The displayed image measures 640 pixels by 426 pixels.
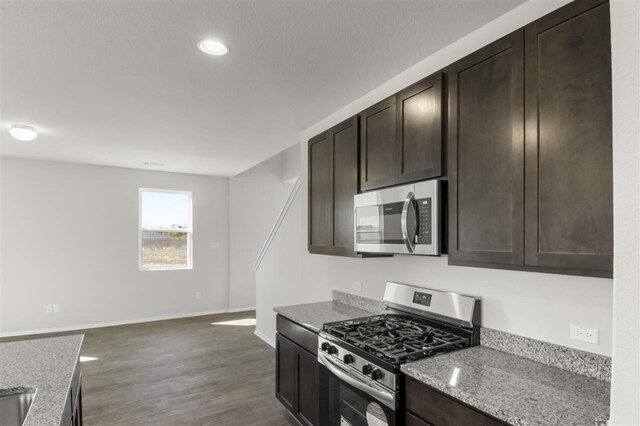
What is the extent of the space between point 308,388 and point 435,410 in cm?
123

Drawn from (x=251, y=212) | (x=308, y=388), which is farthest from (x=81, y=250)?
(x=308, y=388)

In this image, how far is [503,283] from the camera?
1.84 m

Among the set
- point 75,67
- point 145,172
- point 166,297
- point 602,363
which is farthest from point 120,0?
point 166,297

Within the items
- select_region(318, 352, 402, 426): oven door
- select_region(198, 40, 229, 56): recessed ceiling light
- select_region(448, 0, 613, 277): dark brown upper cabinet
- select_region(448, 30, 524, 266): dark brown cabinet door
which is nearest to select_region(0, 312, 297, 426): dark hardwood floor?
select_region(318, 352, 402, 426): oven door

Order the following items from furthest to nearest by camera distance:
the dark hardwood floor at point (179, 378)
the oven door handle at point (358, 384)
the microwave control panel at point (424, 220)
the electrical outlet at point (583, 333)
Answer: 1. the dark hardwood floor at point (179, 378)
2. the microwave control panel at point (424, 220)
3. the oven door handle at point (358, 384)
4. the electrical outlet at point (583, 333)

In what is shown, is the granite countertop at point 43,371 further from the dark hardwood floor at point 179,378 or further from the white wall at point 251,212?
the white wall at point 251,212

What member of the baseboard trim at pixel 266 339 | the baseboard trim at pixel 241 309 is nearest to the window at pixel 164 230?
the baseboard trim at pixel 241 309

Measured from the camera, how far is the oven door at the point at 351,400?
1674 millimetres

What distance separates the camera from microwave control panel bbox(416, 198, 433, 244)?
1.89 meters

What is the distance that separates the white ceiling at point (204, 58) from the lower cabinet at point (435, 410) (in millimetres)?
1791

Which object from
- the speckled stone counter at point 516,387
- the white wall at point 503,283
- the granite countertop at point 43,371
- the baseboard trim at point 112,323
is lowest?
the baseboard trim at point 112,323

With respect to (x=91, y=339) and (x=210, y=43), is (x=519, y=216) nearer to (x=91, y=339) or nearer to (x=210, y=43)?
(x=210, y=43)

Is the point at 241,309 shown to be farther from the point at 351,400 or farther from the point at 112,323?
the point at 351,400

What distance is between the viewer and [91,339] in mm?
5035
